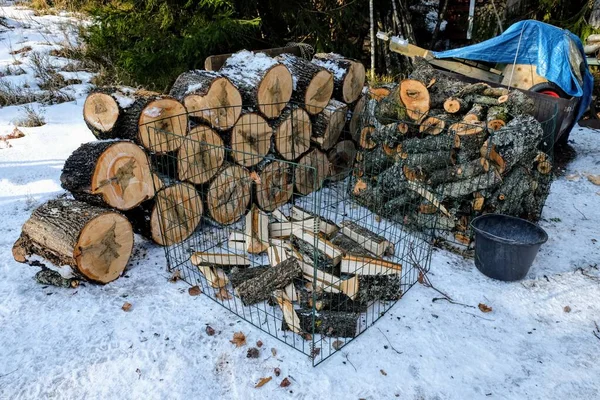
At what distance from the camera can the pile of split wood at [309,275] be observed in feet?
8.59

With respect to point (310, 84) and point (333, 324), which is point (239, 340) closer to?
point (333, 324)

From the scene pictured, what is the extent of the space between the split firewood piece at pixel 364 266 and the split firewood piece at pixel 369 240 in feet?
1.24

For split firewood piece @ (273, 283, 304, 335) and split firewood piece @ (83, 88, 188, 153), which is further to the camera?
split firewood piece @ (83, 88, 188, 153)

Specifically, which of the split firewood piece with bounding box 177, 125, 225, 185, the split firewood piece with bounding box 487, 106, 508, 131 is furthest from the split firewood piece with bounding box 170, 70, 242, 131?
the split firewood piece with bounding box 487, 106, 508, 131

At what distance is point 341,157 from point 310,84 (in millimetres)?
987

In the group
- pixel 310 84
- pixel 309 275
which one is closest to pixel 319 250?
pixel 309 275

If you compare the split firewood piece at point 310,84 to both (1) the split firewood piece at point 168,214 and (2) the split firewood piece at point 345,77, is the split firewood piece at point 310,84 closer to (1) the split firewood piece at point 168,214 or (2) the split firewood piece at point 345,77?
(2) the split firewood piece at point 345,77

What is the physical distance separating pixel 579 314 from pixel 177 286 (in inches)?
113

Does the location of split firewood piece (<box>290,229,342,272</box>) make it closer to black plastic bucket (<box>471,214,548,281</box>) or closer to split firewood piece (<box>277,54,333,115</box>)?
black plastic bucket (<box>471,214,548,281</box>)

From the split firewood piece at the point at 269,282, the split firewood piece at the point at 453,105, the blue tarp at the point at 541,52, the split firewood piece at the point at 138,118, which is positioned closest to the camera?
the split firewood piece at the point at 269,282

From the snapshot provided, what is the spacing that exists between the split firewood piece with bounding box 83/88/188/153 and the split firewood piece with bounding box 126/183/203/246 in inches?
14.8

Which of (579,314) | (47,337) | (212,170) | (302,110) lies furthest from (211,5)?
(579,314)

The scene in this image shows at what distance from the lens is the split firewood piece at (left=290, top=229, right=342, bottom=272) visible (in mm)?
2904

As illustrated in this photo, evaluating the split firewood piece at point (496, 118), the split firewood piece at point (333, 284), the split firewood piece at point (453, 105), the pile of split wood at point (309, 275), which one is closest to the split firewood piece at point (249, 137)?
the pile of split wood at point (309, 275)
